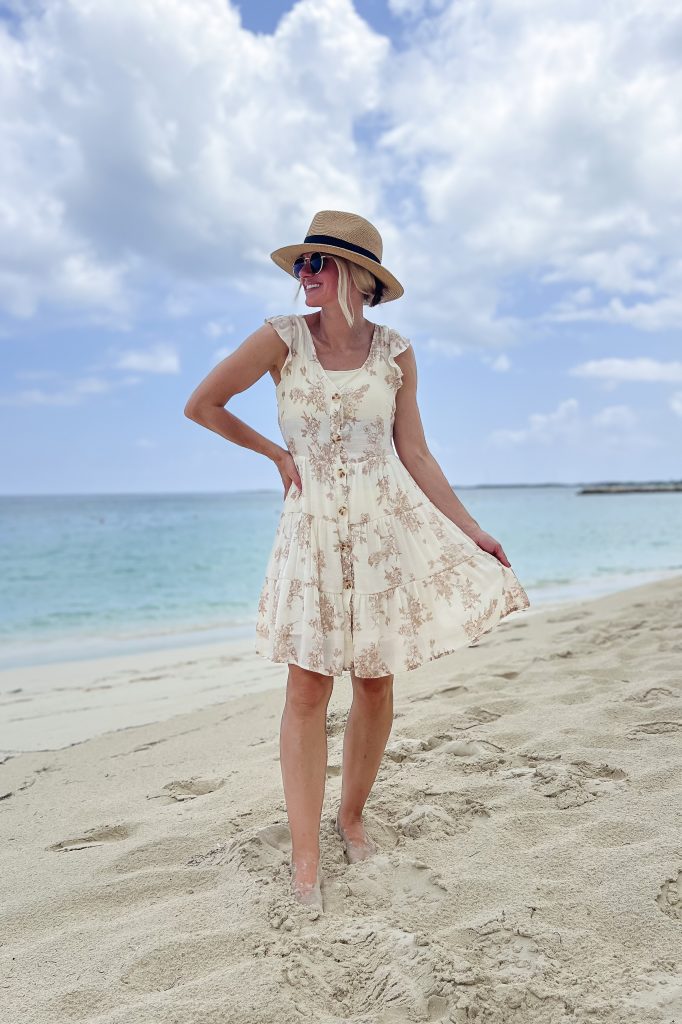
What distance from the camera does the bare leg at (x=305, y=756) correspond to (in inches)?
91.7

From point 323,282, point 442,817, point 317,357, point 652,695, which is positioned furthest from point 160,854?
point 652,695

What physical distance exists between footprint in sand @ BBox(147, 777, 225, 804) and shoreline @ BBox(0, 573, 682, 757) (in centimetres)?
136

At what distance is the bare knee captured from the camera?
2.33 meters

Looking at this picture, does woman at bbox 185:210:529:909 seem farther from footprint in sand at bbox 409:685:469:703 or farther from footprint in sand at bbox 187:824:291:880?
footprint in sand at bbox 409:685:469:703

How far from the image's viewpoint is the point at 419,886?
89.4 inches

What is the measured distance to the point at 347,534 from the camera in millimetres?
2385

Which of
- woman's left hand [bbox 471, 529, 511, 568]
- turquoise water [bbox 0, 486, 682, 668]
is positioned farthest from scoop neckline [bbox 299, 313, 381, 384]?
turquoise water [bbox 0, 486, 682, 668]

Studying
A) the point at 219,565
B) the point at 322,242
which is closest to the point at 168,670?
the point at 322,242

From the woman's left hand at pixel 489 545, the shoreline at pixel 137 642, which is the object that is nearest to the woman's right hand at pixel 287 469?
the woman's left hand at pixel 489 545

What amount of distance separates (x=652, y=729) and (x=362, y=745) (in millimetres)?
1444

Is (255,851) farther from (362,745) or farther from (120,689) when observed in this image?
(120,689)

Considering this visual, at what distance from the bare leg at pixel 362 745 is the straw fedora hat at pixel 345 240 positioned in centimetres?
134

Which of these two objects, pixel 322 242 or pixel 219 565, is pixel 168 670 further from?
pixel 219 565

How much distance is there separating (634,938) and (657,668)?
2554 millimetres
